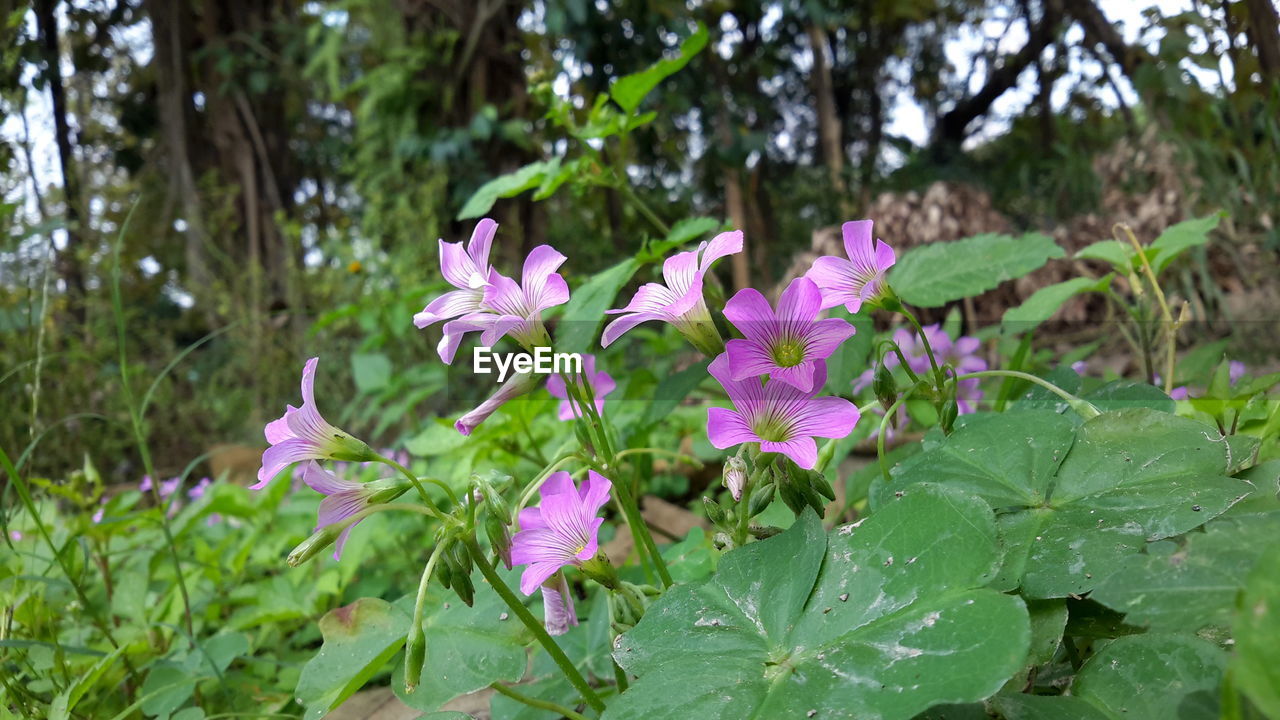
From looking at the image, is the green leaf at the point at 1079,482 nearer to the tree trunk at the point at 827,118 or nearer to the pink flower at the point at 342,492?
the pink flower at the point at 342,492

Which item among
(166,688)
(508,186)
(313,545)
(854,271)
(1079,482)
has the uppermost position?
(508,186)

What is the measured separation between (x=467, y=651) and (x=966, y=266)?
32.6 inches

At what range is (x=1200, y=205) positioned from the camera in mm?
2389

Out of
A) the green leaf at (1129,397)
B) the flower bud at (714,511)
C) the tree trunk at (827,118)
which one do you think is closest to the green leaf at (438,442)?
the flower bud at (714,511)

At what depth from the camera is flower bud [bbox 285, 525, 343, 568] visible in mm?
541

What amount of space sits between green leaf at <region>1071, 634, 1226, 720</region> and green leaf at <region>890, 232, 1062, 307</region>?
55 centimetres

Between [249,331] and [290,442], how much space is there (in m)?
4.60

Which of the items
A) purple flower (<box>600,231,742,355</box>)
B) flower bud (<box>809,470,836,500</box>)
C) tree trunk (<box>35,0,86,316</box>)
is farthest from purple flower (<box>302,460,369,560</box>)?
tree trunk (<box>35,0,86,316</box>)

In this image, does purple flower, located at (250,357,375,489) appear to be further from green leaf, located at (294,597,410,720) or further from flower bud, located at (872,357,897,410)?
flower bud, located at (872,357,897,410)

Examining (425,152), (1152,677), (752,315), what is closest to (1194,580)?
(1152,677)

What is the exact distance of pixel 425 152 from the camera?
4289 millimetres

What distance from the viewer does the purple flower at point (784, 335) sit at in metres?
0.57

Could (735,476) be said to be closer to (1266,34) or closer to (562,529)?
(562,529)

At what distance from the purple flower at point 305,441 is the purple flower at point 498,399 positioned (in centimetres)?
8
